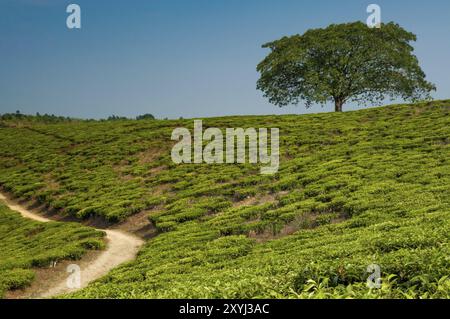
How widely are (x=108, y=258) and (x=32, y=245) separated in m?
7.45

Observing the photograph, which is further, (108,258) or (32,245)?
(32,245)

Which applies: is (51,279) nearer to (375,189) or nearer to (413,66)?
(375,189)

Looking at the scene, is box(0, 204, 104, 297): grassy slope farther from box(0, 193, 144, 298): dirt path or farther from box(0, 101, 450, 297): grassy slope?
box(0, 101, 450, 297): grassy slope

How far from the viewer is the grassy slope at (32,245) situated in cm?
2219

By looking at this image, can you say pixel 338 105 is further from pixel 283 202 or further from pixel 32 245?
pixel 32 245

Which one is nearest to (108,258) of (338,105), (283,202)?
(283,202)

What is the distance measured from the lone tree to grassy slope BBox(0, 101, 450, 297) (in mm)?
12227

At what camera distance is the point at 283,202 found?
29.5 meters

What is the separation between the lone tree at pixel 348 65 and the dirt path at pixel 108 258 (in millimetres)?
49565

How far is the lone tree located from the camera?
72.2m

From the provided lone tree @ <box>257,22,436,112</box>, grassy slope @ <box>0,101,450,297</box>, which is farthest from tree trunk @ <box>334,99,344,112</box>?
grassy slope @ <box>0,101,450,297</box>

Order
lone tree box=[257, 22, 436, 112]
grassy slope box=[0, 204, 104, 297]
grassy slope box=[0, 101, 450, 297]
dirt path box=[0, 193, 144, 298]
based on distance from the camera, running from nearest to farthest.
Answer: grassy slope box=[0, 101, 450, 297] → dirt path box=[0, 193, 144, 298] → grassy slope box=[0, 204, 104, 297] → lone tree box=[257, 22, 436, 112]
